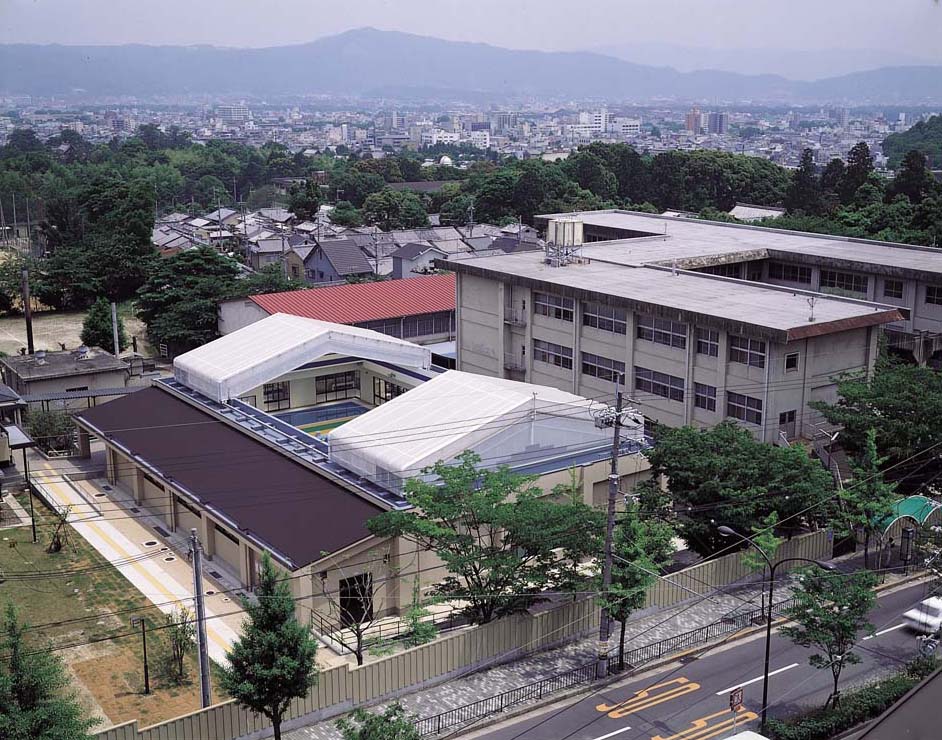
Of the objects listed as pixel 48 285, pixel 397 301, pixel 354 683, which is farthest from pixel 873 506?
pixel 48 285

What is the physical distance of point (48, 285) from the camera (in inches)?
2388

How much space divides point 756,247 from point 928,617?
25.4 meters

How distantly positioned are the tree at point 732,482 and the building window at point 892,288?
17902mm

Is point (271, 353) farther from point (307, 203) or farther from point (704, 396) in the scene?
point (307, 203)

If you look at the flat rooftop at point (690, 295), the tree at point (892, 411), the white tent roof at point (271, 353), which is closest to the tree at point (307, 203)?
the flat rooftop at point (690, 295)

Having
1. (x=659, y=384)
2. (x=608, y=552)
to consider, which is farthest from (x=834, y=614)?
(x=659, y=384)

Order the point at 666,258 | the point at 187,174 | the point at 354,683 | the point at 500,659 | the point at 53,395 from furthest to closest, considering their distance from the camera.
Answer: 1. the point at 187,174
2. the point at 666,258
3. the point at 53,395
4. the point at 500,659
5. the point at 354,683

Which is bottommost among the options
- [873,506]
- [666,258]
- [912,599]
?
[912,599]

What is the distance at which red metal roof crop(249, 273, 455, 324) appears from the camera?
4569 centimetres

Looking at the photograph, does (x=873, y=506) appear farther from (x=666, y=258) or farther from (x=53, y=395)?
(x=53, y=395)

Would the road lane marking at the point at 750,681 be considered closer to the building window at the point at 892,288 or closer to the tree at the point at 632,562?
the tree at the point at 632,562

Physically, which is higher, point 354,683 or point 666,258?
point 666,258

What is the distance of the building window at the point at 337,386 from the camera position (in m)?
35.8

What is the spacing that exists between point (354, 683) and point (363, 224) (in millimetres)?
75198
